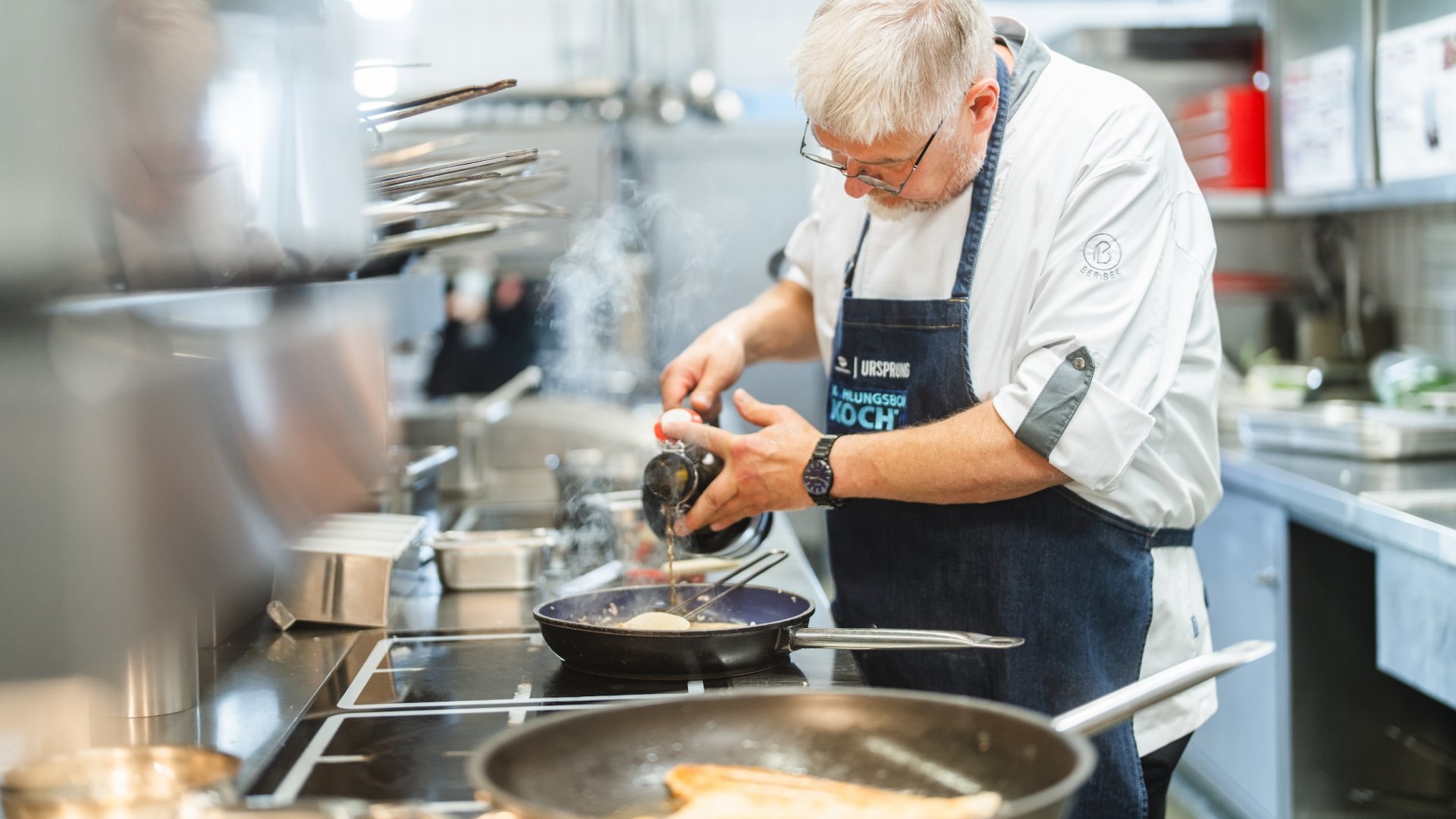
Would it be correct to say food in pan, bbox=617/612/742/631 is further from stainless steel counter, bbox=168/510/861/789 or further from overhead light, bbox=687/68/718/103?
overhead light, bbox=687/68/718/103

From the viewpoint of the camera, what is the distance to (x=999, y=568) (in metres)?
1.76

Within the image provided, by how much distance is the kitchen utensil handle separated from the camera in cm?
106

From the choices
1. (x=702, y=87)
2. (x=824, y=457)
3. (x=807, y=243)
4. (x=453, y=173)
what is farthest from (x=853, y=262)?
(x=702, y=87)

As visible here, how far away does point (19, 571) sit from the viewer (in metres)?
1.27

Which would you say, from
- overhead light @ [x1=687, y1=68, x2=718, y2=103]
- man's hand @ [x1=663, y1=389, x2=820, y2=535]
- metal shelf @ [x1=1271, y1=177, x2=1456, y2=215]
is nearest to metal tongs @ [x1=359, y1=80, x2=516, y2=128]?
man's hand @ [x1=663, y1=389, x2=820, y2=535]

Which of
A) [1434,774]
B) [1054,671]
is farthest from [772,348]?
[1434,774]

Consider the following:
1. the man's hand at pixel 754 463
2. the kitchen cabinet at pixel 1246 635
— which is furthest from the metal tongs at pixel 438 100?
the kitchen cabinet at pixel 1246 635

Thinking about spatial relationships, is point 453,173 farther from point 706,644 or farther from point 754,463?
point 706,644

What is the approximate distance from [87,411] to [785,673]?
805mm

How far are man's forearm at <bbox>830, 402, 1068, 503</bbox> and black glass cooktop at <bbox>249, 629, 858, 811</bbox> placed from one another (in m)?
0.23

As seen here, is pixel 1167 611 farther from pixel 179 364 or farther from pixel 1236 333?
pixel 1236 333

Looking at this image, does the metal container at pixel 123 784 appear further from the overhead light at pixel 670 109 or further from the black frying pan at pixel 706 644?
the overhead light at pixel 670 109

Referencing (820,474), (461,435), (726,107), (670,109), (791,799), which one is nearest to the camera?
(791,799)

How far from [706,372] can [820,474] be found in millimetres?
408
